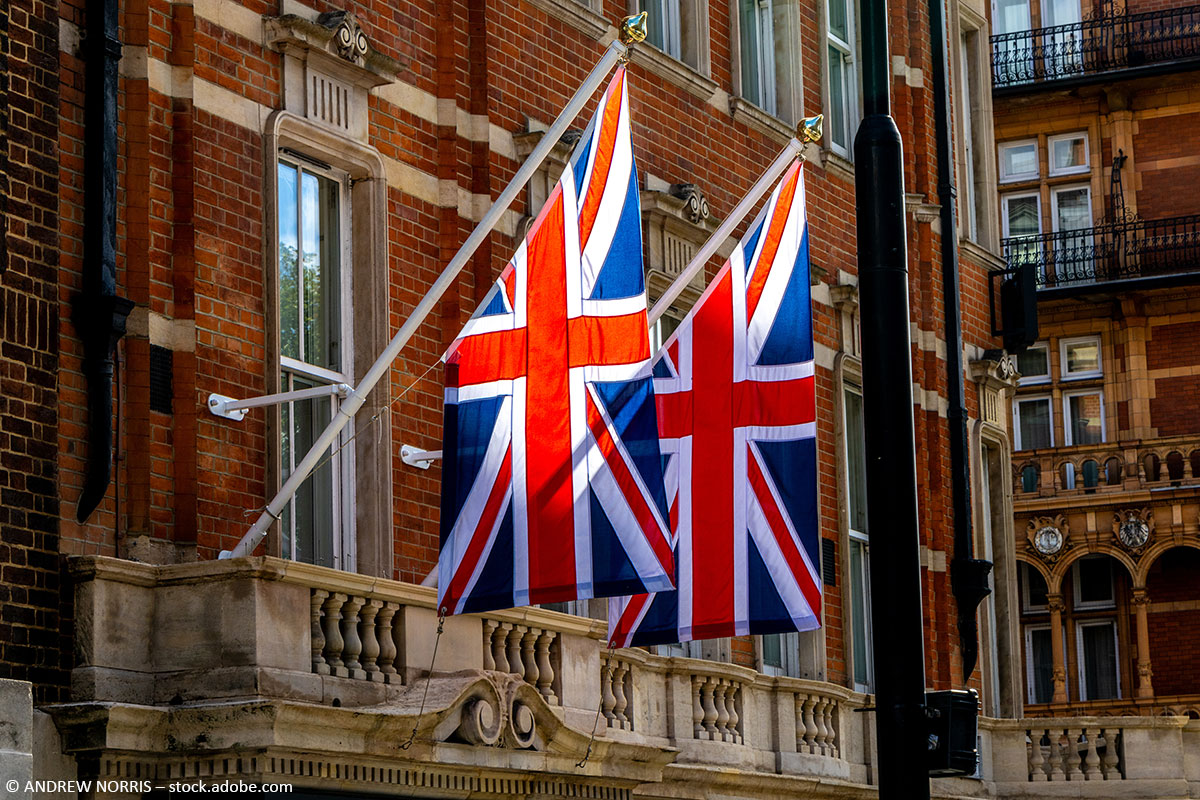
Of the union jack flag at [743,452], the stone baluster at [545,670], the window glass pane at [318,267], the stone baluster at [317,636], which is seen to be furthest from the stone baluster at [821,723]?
the stone baluster at [317,636]

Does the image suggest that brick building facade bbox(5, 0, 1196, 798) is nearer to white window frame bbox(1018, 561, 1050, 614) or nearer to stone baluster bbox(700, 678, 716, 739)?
stone baluster bbox(700, 678, 716, 739)

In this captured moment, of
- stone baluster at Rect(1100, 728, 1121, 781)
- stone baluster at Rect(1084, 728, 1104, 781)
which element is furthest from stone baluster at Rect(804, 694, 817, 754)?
stone baluster at Rect(1100, 728, 1121, 781)

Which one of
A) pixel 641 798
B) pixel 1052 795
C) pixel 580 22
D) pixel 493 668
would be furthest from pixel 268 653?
pixel 1052 795

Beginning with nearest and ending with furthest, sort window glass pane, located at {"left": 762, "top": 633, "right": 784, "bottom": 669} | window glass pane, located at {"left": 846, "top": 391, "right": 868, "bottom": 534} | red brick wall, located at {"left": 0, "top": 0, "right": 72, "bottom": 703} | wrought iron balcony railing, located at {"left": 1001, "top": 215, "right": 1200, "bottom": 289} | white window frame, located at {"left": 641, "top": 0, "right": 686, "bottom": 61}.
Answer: red brick wall, located at {"left": 0, "top": 0, "right": 72, "bottom": 703} → white window frame, located at {"left": 641, "top": 0, "right": 686, "bottom": 61} → window glass pane, located at {"left": 762, "top": 633, "right": 784, "bottom": 669} → window glass pane, located at {"left": 846, "top": 391, "right": 868, "bottom": 534} → wrought iron balcony railing, located at {"left": 1001, "top": 215, "right": 1200, "bottom": 289}

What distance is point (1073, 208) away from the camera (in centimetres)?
4247

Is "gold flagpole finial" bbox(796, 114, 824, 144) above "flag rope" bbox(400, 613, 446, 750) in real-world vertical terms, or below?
above

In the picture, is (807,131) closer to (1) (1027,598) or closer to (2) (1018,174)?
(1) (1027,598)

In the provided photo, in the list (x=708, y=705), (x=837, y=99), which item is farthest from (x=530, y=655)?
(x=837, y=99)

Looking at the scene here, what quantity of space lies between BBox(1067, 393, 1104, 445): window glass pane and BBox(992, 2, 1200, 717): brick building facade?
0.04 m

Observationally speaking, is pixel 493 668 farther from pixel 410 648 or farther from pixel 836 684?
pixel 836 684

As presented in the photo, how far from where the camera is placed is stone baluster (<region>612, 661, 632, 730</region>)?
17.7 metres

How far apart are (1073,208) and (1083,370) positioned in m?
3.23

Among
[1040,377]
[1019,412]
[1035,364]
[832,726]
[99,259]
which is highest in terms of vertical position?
[1035,364]

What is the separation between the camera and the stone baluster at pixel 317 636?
44.0ft
